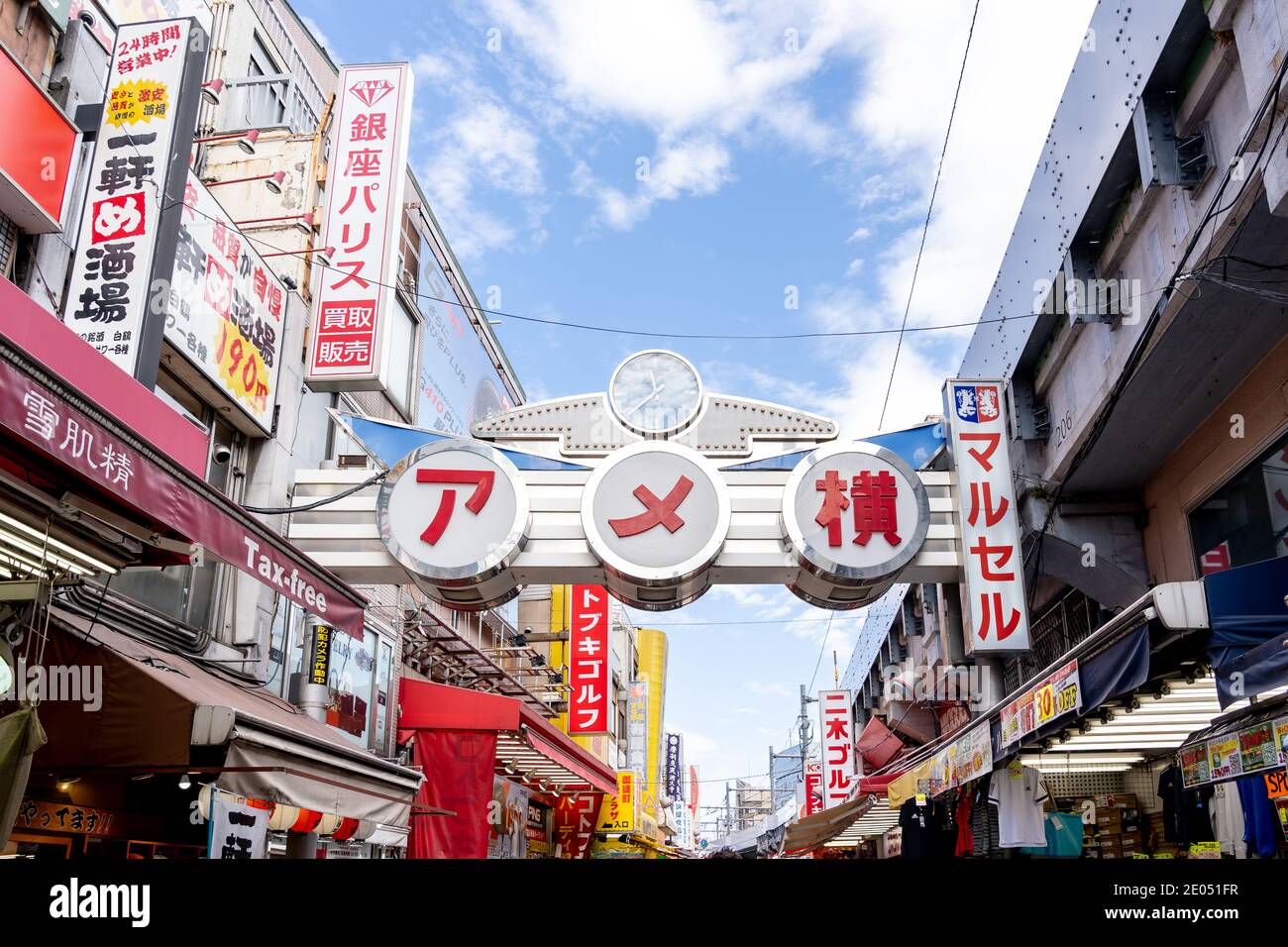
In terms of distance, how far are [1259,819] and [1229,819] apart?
3.89ft

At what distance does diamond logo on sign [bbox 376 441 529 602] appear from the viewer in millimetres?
11172

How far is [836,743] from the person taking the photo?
98.0ft

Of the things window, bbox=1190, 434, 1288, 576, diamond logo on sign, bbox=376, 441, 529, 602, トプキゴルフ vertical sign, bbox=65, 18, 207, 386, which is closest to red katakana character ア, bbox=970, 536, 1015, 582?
window, bbox=1190, 434, 1288, 576

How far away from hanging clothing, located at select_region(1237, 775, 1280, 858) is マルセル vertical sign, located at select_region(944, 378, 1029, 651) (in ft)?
11.1

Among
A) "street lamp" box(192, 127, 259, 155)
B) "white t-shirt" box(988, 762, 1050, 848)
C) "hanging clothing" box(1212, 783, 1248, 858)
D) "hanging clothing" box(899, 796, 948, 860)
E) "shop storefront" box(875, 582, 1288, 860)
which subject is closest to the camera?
"shop storefront" box(875, 582, 1288, 860)

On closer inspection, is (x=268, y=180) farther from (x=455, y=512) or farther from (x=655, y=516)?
(x=655, y=516)

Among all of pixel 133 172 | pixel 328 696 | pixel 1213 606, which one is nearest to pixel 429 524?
pixel 328 696

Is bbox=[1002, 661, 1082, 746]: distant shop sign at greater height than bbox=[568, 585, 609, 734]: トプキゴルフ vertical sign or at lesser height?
lesser

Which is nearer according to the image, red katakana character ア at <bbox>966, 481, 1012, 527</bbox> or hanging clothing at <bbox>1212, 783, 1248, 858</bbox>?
hanging clothing at <bbox>1212, 783, 1248, 858</bbox>

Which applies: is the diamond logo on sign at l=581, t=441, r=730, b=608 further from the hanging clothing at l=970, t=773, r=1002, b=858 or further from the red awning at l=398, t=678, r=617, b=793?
the hanging clothing at l=970, t=773, r=1002, b=858

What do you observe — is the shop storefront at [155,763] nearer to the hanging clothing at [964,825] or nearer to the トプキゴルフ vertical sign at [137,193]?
the トプキゴルフ vertical sign at [137,193]

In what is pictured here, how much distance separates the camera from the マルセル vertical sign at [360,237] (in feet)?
38.5

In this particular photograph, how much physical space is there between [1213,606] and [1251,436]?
4058 mm

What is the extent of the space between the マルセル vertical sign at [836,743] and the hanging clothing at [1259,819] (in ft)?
70.0
